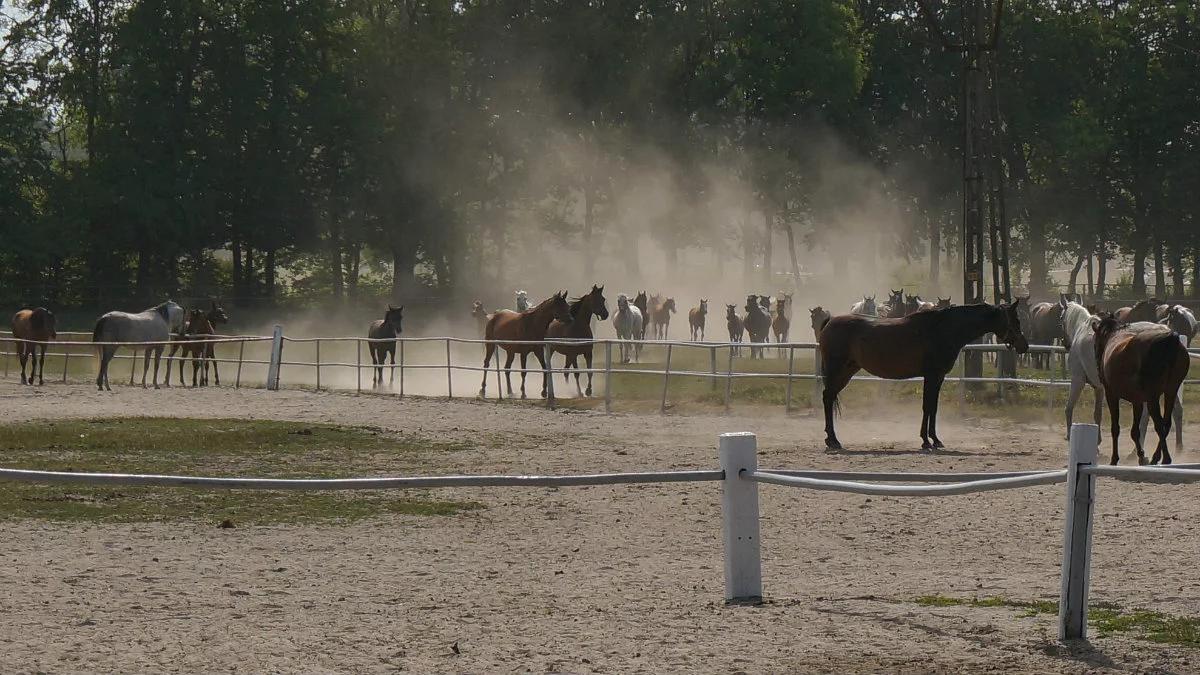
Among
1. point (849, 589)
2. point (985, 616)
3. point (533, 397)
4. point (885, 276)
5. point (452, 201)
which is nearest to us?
point (985, 616)

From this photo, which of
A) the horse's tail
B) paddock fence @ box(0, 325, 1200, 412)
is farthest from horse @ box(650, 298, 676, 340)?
the horse's tail

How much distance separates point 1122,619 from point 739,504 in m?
2.10

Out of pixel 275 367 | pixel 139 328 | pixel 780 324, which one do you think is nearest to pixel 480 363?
pixel 139 328

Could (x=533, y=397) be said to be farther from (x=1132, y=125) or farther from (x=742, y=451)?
(x=1132, y=125)

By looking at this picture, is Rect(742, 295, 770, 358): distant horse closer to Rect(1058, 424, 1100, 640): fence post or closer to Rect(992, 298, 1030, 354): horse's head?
Rect(992, 298, 1030, 354): horse's head

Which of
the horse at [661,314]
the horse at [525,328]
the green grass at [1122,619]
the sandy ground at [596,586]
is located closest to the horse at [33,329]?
the horse at [525,328]

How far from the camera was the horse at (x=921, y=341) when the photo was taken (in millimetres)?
21625

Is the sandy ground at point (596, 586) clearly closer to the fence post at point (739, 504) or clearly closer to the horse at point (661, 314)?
the fence post at point (739, 504)

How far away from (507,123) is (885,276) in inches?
1281

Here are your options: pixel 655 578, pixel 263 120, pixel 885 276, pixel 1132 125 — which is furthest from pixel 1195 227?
pixel 655 578

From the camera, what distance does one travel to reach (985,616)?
8.97 metres

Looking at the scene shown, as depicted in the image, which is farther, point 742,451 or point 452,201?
point 452,201

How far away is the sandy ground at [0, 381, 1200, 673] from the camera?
26.5 feet

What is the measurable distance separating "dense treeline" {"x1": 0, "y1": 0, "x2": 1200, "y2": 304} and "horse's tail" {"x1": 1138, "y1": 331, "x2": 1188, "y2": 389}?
5488 cm
